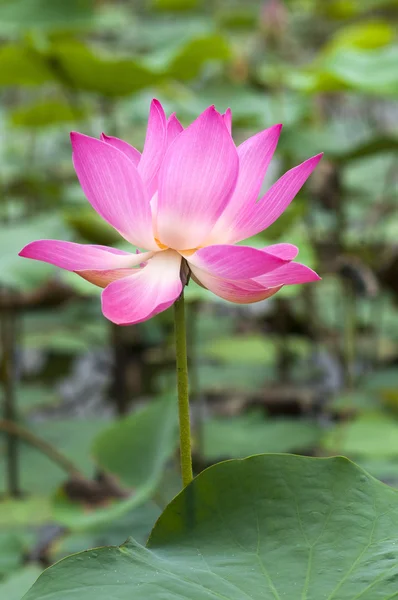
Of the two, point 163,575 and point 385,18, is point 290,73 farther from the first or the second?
point 385,18

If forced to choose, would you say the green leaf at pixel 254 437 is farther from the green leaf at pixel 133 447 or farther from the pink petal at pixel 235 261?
the pink petal at pixel 235 261

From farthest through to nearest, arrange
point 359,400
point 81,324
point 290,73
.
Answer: point 81,324 < point 290,73 < point 359,400

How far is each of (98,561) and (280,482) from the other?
0.37 feet

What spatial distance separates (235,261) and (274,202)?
0.05 meters

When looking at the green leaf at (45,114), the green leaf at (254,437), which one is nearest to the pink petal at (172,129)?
the green leaf at (254,437)

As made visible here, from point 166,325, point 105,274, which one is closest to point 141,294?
point 105,274

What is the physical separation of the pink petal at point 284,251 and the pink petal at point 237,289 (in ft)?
0.09

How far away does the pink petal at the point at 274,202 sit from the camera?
40 cm

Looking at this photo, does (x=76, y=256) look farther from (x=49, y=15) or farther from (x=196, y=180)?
(x=49, y=15)

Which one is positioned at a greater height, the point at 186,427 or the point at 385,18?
the point at 385,18

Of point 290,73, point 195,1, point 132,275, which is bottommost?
point 132,275

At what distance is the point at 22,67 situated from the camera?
1513mm

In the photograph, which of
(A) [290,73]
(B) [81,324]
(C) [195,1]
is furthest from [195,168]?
(C) [195,1]

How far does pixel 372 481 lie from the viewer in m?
0.44
